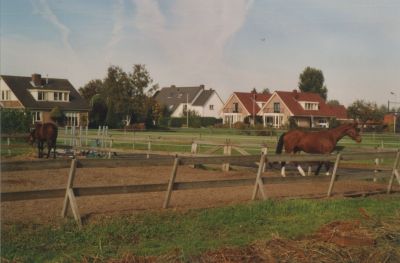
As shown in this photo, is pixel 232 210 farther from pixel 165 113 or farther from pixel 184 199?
pixel 165 113

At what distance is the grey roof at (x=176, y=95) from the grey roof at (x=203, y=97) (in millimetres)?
1264

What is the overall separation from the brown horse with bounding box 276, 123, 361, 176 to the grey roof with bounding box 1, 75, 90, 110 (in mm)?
53335

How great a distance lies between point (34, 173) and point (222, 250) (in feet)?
35.8

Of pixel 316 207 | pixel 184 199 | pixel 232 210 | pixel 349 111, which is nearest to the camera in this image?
pixel 232 210

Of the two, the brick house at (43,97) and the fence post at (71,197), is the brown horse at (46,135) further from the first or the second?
the brick house at (43,97)

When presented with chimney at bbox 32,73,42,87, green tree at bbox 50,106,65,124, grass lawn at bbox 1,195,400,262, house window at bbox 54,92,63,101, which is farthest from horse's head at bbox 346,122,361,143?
house window at bbox 54,92,63,101

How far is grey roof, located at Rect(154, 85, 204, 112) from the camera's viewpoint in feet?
352

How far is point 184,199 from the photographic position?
36.3 ft

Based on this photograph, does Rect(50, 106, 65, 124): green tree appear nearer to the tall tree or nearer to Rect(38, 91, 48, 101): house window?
Rect(38, 91, 48, 101): house window

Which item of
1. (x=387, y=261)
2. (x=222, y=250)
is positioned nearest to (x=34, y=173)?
(x=222, y=250)

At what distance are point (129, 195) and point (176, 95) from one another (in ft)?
326

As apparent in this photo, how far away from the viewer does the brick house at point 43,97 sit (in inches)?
2616

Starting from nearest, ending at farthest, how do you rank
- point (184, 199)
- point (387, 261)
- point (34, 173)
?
point (387, 261) < point (184, 199) < point (34, 173)

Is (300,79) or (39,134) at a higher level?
(300,79)
